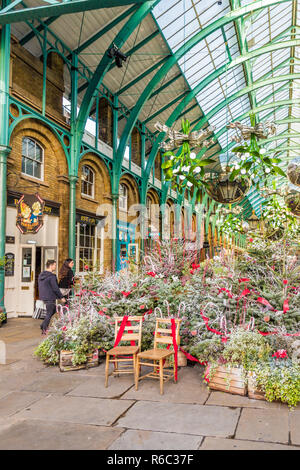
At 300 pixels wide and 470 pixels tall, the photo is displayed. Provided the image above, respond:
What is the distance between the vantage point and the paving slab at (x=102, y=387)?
435cm

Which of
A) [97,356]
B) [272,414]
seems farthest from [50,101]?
[272,414]

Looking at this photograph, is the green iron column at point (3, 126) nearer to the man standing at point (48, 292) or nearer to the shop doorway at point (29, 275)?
the shop doorway at point (29, 275)

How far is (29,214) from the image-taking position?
9.07 m

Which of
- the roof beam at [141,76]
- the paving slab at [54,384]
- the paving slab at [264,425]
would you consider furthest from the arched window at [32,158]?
the paving slab at [264,425]

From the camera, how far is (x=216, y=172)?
22.0 feet

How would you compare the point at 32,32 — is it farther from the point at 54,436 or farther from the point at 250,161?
the point at 54,436

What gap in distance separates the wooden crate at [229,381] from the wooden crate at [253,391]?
0.08 m

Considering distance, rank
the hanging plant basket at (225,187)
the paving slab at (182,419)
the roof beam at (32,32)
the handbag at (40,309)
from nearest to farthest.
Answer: the paving slab at (182,419) → the hanging plant basket at (225,187) → the handbag at (40,309) → the roof beam at (32,32)

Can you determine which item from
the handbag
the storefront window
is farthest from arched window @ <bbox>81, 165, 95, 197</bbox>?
the handbag

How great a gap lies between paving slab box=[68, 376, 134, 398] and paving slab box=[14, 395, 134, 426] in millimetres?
153

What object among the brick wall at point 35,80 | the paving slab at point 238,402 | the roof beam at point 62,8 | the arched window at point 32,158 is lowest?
the paving slab at point 238,402

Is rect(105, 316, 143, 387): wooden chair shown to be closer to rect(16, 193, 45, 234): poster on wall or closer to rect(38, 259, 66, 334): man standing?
rect(38, 259, 66, 334): man standing

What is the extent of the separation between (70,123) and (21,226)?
16.3 feet
